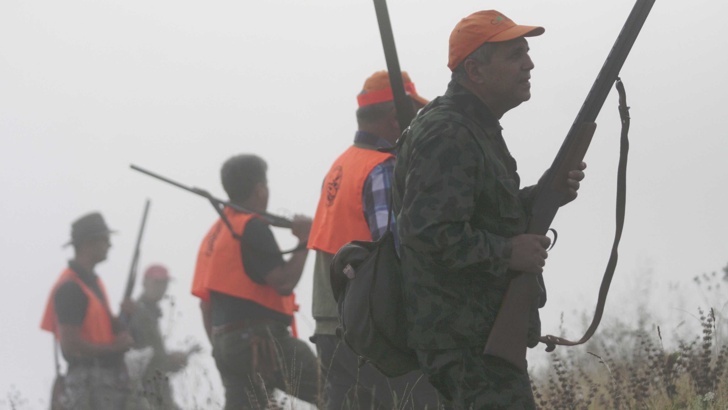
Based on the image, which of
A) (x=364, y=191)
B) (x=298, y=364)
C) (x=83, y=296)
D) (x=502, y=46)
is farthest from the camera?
(x=83, y=296)

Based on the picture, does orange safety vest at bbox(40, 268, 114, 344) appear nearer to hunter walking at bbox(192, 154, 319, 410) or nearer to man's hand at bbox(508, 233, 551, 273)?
hunter walking at bbox(192, 154, 319, 410)

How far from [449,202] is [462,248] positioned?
0.46 ft

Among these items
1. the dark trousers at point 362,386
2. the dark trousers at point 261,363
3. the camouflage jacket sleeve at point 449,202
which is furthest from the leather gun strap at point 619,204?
the dark trousers at point 261,363

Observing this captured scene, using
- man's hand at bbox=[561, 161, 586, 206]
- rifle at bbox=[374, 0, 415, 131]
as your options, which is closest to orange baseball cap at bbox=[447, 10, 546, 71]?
man's hand at bbox=[561, 161, 586, 206]

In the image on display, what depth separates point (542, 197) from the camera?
445 centimetres

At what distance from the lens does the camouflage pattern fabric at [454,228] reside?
13.8 ft

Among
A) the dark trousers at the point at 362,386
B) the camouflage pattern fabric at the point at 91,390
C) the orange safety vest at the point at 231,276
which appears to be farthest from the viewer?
the camouflage pattern fabric at the point at 91,390

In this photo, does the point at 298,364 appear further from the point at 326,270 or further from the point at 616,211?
the point at 616,211

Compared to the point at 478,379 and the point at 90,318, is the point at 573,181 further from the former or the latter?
the point at 90,318

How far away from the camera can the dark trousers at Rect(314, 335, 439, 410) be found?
18.5 feet

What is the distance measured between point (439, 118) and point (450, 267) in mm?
465

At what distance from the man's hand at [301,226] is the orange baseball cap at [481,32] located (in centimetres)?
359

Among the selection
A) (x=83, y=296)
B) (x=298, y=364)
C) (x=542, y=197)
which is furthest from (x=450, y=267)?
(x=83, y=296)

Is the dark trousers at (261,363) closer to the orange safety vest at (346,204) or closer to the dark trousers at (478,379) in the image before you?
the orange safety vest at (346,204)
